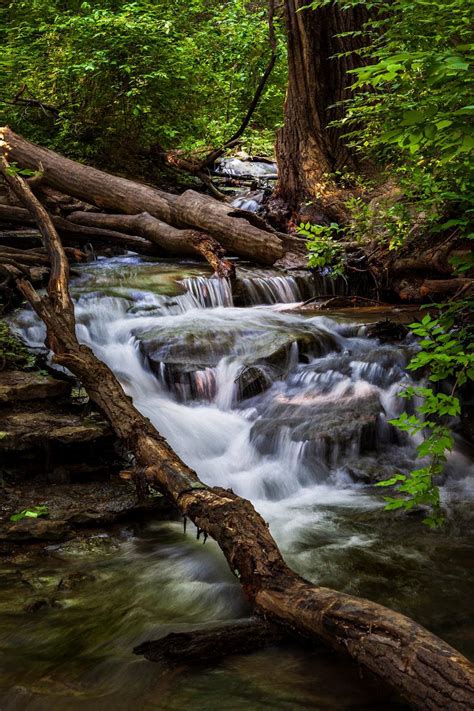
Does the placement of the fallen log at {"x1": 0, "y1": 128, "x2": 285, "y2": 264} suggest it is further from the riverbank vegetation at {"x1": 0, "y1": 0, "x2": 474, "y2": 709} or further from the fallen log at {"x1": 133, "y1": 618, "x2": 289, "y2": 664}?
the fallen log at {"x1": 133, "y1": 618, "x2": 289, "y2": 664}

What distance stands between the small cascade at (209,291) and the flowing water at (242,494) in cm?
2

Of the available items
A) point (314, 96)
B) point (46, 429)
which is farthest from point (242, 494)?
point (314, 96)

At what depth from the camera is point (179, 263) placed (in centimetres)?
1051

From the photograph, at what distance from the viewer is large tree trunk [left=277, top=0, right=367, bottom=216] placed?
10758mm

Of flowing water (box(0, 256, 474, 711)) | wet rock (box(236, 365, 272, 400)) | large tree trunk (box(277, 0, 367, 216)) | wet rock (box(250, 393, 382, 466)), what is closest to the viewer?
flowing water (box(0, 256, 474, 711))

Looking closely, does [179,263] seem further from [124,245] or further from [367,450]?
[367,450]

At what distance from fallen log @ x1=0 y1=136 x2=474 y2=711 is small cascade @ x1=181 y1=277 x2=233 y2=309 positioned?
151 inches

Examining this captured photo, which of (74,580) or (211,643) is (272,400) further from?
(211,643)

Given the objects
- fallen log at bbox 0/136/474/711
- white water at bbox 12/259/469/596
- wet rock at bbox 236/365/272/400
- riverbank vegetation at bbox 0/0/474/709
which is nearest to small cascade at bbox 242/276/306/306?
riverbank vegetation at bbox 0/0/474/709

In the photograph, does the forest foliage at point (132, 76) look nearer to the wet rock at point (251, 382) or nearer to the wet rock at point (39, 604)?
the wet rock at point (251, 382)

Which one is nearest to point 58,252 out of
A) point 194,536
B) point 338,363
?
point 338,363

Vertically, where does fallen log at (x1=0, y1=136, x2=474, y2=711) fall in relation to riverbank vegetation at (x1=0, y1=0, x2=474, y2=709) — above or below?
below

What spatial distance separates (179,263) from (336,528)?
6620 mm

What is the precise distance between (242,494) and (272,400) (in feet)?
4.82
